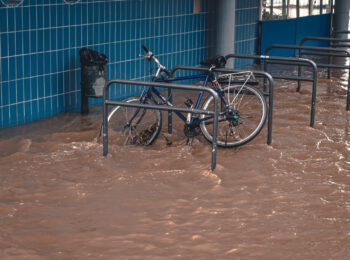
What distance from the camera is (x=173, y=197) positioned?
667 cm

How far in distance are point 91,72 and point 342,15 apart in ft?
30.3

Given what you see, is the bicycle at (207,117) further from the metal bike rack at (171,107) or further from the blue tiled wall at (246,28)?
the blue tiled wall at (246,28)

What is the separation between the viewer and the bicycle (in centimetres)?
831

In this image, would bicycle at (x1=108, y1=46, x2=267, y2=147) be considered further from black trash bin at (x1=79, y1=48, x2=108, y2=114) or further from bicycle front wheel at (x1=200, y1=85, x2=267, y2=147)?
black trash bin at (x1=79, y1=48, x2=108, y2=114)

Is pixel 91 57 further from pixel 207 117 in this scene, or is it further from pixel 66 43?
pixel 207 117

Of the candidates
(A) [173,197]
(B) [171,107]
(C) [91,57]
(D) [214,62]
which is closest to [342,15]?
(C) [91,57]

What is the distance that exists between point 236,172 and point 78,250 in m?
2.42

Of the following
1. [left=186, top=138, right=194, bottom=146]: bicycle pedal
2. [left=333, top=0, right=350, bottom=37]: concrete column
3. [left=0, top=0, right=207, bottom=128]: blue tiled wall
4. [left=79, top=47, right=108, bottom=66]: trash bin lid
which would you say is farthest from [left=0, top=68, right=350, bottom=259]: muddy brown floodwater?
[left=333, top=0, right=350, bottom=37]: concrete column

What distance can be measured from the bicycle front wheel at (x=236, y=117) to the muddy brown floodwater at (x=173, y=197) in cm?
18

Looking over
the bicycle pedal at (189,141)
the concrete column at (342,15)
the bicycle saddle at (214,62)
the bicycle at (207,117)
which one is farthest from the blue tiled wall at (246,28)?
the bicycle pedal at (189,141)

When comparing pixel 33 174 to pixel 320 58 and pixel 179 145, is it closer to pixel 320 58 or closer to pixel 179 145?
pixel 179 145

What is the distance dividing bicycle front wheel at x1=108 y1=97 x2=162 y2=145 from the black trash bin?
1.66 metres

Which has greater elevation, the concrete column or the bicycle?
the concrete column

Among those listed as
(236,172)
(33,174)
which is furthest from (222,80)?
(33,174)
